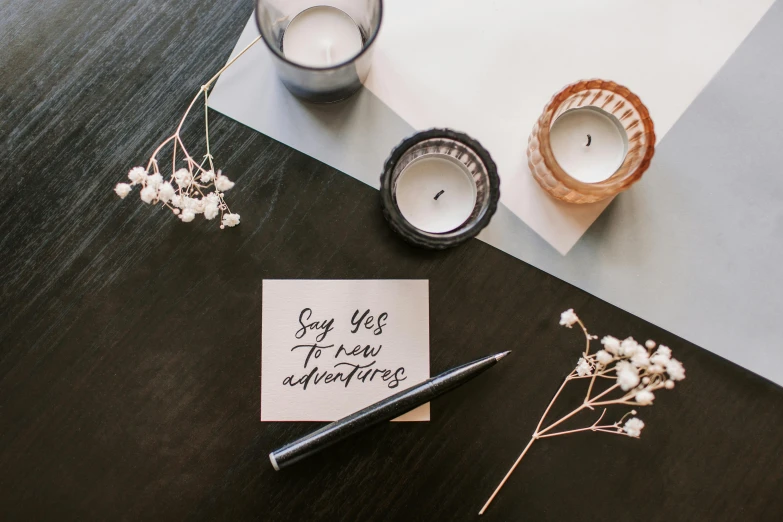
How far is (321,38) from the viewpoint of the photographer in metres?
0.53

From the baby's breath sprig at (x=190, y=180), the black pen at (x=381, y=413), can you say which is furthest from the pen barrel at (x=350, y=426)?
the baby's breath sprig at (x=190, y=180)

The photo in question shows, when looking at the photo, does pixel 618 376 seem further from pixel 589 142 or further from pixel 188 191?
pixel 188 191

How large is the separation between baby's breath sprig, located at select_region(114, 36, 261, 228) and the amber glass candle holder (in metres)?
0.30

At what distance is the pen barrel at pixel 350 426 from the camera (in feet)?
1.74

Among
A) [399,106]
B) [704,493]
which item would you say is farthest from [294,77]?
[704,493]

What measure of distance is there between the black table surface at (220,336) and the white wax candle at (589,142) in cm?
12

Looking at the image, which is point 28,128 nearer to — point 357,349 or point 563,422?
point 357,349

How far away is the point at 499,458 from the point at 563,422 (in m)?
0.08

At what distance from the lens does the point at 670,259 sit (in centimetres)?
57

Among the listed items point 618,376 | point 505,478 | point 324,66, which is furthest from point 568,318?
point 324,66

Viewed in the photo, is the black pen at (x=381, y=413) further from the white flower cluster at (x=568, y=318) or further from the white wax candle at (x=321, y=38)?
the white wax candle at (x=321, y=38)

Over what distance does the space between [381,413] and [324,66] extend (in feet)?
1.13

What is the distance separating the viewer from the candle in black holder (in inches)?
19.4

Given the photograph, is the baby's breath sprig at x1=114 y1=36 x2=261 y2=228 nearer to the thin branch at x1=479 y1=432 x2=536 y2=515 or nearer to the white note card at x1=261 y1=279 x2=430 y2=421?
the white note card at x1=261 y1=279 x2=430 y2=421
